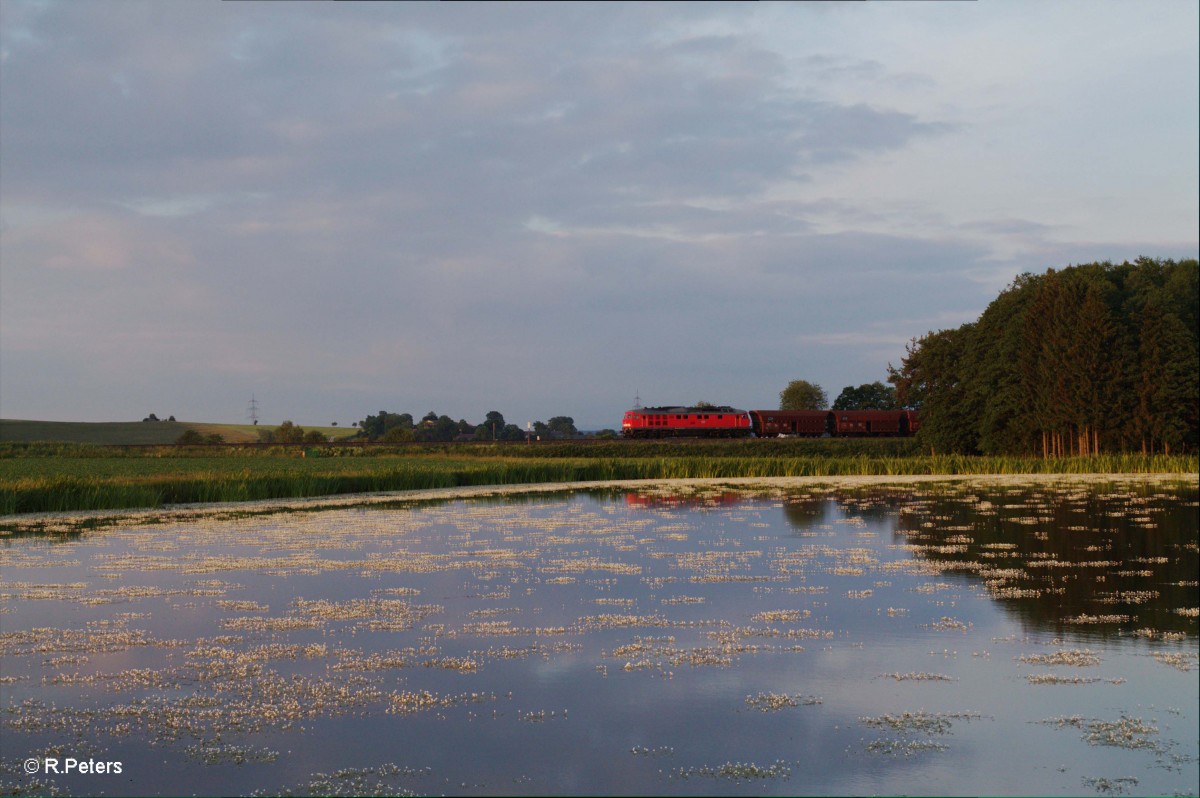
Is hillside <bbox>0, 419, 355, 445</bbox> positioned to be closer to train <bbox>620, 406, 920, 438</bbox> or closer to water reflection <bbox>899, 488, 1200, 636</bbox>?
train <bbox>620, 406, 920, 438</bbox>

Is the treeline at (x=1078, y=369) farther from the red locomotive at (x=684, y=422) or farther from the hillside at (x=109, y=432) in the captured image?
the hillside at (x=109, y=432)

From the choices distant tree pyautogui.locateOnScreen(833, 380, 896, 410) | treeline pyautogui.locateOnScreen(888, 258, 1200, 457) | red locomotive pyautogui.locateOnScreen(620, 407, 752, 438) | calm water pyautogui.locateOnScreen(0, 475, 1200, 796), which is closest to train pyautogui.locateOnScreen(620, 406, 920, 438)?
red locomotive pyautogui.locateOnScreen(620, 407, 752, 438)

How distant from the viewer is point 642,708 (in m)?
8.78

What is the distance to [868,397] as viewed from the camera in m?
125

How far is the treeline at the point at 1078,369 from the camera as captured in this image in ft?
205

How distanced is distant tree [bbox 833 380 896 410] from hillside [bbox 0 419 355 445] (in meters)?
70.2

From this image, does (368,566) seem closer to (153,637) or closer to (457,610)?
(457,610)

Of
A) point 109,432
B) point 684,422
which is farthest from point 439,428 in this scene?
point 684,422

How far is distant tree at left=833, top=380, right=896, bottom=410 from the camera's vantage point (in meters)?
123

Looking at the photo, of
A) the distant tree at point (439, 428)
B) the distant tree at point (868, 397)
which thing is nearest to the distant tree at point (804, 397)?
the distant tree at point (868, 397)

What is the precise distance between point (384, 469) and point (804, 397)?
103324 mm

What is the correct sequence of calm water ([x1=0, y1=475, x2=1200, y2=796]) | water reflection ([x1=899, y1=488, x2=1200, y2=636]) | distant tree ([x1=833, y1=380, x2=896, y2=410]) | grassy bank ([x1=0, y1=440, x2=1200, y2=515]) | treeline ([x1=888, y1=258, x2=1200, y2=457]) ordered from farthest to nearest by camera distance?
distant tree ([x1=833, y1=380, x2=896, y2=410]) < treeline ([x1=888, y1=258, x2=1200, y2=457]) < grassy bank ([x1=0, y1=440, x2=1200, y2=515]) < water reflection ([x1=899, y1=488, x2=1200, y2=636]) < calm water ([x1=0, y1=475, x2=1200, y2=796])

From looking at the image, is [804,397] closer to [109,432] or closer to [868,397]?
[868,397]

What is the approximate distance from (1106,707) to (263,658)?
26.8 feet
